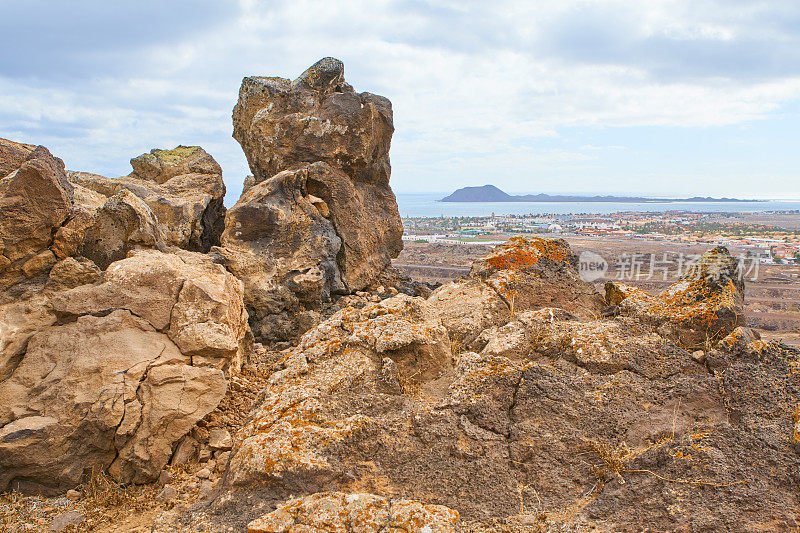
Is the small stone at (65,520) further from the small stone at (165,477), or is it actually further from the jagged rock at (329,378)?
the jagged rock at (329,378)

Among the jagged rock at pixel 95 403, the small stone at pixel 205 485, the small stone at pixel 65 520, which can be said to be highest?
the jagged rock at pixel 95 403

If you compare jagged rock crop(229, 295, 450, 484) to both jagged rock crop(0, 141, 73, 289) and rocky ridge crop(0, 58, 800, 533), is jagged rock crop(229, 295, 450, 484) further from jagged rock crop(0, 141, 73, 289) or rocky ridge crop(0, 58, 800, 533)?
jagged rock crop(0, 141, 73, 289)

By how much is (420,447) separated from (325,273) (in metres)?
8.27

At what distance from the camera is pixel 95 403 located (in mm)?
5910

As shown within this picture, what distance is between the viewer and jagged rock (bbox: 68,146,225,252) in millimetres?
12070

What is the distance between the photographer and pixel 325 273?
1211 cm

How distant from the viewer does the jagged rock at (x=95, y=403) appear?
5.74 m

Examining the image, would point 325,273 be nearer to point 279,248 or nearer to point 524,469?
point 279,248

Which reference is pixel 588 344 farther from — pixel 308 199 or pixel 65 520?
pixel 308 199

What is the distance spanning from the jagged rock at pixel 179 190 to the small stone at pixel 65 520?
6.05m

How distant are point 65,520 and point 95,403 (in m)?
1.25

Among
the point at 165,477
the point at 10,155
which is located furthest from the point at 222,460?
the point at 10,155

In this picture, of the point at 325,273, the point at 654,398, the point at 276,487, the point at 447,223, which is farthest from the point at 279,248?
the point at 447,223

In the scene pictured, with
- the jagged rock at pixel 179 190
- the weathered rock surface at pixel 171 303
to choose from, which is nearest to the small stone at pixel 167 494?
the weathered rock surface at pixel 171 303
